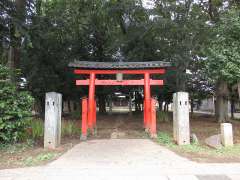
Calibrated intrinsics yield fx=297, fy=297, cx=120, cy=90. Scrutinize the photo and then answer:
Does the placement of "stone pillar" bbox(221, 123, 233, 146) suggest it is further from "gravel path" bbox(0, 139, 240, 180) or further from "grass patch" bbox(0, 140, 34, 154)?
"grass patch" bbox(0, 140, 34, 154)

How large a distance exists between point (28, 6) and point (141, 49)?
937 cm

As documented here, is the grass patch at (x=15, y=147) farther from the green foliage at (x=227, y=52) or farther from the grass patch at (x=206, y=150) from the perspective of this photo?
the green foliage at (x=227, y=52)

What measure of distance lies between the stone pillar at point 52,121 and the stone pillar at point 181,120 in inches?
168

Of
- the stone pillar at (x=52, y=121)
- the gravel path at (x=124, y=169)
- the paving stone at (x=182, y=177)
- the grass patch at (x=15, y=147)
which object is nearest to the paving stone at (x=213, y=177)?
the gravel path at (x=124, y=169)

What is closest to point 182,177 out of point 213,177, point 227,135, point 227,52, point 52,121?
point 213,177

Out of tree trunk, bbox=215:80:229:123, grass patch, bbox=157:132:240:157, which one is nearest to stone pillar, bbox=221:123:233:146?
grass patch, bbox=157:132:240:157

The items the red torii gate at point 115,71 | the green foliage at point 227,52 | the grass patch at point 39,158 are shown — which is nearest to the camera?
the grass patch at point 39,158

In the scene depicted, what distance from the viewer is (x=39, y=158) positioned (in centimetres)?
799

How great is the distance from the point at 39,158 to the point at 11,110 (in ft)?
7.96

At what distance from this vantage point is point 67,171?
21.6 ft

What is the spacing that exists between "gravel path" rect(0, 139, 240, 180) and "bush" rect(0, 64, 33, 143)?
2.20 meters

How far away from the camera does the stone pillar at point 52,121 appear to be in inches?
385

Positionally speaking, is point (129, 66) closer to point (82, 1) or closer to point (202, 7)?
point (82, 1)

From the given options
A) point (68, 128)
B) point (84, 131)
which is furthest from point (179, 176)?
point (68, 128)
